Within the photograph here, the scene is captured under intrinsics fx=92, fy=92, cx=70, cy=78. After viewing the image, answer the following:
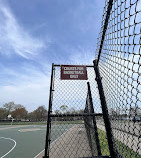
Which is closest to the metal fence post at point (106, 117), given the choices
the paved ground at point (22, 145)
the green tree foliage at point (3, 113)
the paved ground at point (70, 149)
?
the paved ground at point (22, 145)

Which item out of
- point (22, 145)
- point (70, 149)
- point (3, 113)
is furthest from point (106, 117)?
point (3, 113)

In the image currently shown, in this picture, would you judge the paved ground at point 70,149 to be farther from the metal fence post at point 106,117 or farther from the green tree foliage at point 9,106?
the green tree foliage at point 9,106

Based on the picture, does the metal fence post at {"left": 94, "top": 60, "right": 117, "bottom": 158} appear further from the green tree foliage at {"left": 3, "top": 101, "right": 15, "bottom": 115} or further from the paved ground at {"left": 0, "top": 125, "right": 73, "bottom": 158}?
the green tree foliage at {"left": 3, "top": 101, "right": 15, "bottom": 115}

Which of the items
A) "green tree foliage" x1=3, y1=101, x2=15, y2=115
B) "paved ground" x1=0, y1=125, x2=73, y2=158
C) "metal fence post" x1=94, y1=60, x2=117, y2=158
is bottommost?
"paved ground" x1=0, y1=125, x2=73, y2=158

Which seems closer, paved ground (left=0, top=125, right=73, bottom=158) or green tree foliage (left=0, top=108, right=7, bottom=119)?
paved ground (left=0, top=125, right=73, bottom=158)

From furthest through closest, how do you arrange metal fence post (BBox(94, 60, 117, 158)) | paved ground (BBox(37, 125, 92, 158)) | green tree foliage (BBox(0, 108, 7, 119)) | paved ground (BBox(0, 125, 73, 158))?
green tree foliage (BBox(0, 108, 7, 119)), paved ground (BBox(0, 125, 73, 158)), paved ground (BBox(37, 125, 92, 158)), metal fence post (BBox(94, 60, 117, 158))

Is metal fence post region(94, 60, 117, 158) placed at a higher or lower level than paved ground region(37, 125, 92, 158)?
higher

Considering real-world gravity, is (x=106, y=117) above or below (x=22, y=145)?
above

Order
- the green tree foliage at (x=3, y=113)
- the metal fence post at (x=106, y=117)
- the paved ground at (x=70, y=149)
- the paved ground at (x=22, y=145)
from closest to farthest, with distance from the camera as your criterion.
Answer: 1. the metal fence post at (x=106, y=117)
2. the paved ground at (x=70, y=149)
3. the paved ground at (x=22, y=145)
4. the green tree foliage at (x=3, y=113)

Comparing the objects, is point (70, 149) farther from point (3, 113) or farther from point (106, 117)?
point (3, 113)

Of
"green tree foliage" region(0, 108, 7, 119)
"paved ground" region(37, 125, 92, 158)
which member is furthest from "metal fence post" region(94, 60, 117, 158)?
"green tree foliage" region(0, 108, 7, 119)

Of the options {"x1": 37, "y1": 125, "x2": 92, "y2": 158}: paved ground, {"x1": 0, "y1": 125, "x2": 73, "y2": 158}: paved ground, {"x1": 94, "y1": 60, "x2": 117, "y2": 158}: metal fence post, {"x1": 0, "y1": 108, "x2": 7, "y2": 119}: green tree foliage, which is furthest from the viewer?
{"x1": 0, "y1": 108, "x2": 7, "y2": 119}: green tree foliage

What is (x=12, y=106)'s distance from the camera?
46.3m

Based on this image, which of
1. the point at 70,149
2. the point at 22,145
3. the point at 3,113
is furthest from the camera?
the point at 3,113
